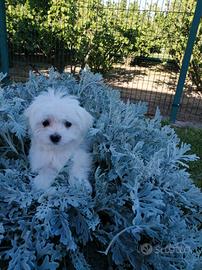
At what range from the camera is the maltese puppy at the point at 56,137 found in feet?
7.05

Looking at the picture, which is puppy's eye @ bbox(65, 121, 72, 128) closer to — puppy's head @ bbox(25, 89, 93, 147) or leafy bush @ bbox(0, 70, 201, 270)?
puppy's head @ bbox(25, 89, 93, 147)

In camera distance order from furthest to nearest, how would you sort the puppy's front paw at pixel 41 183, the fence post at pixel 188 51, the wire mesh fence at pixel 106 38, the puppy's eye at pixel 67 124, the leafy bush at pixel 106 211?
the wire mesh fence at pixel 106 38 < the fence post at pixel 188 51 < the puppy's eye at pixel 67 124 < the puppy's front paw at pixel 41 183 < the leafy bush at pixel 106 211

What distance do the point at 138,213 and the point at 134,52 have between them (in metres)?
5.42

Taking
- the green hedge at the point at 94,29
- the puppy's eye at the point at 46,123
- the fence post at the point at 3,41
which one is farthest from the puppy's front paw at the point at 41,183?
the green hedge at the point at 94,29

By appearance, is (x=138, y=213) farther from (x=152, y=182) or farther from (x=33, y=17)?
(x=33, y=17)

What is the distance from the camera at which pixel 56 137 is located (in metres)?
2.12

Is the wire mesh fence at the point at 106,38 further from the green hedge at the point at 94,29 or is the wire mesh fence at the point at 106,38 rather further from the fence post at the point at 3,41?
the fence post at the point at 3,41

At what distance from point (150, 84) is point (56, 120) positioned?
5.43 m

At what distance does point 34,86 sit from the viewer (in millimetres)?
2912

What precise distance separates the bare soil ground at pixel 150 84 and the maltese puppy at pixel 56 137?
376 centimetres

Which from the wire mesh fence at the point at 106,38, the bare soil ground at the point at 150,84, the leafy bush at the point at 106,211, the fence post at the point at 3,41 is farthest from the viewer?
the bare soil ground at the point at 150,84

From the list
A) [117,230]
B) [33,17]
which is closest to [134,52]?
[33,17]

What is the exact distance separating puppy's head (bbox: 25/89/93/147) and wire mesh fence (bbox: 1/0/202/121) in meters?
3.89

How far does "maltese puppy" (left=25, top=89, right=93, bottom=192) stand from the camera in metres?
2.15
